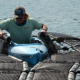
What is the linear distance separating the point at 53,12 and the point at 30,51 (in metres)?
17.8

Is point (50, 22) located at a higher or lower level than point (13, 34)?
lower

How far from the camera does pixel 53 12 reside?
96.0 ft

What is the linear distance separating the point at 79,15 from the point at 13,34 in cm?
1568

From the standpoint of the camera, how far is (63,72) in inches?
388

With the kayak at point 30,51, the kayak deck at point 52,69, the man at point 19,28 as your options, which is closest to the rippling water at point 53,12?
the man at point 19,28

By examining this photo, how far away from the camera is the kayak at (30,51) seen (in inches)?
453

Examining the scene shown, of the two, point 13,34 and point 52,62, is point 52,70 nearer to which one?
point 52,62

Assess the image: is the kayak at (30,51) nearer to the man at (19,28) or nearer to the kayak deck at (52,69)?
the man at (19,28)

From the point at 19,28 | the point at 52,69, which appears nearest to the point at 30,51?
the point at 19,28

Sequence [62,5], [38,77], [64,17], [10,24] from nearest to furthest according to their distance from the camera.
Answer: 1. [38,77]
2. [10,24]
3. [64,17]
4. [62,5]

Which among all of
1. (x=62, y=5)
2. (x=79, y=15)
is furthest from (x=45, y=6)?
(x=79, y=15)

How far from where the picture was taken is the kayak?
11516 mm

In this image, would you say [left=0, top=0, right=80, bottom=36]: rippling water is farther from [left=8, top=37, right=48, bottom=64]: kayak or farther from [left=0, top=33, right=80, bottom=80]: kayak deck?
[left=0, top=33, right=80, bottom=80]: kayak deck

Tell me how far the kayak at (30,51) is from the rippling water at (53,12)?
32.0ft
